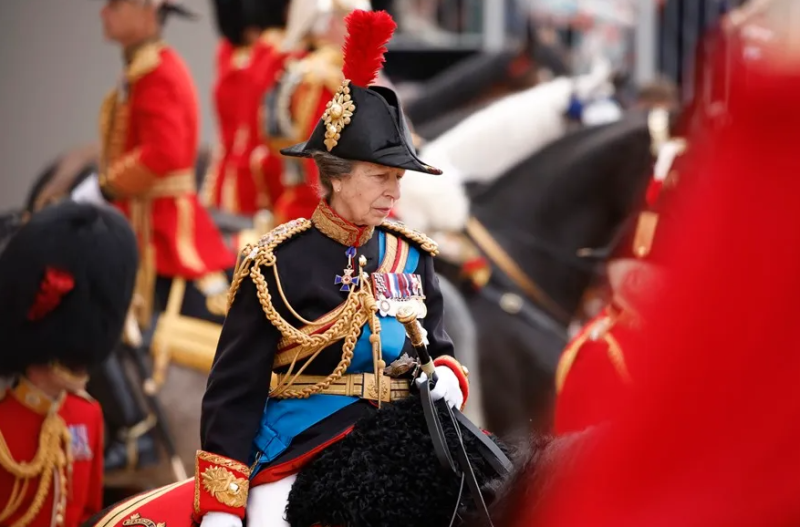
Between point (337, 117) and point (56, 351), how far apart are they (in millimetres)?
1472

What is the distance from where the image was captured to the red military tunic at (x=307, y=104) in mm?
4387

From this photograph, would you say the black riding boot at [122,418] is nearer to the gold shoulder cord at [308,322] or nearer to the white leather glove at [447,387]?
the gold shoulder cord at [308,322]

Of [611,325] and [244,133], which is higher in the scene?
[611,325]

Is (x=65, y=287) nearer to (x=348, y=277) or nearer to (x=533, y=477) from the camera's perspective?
(x=348, y=277)

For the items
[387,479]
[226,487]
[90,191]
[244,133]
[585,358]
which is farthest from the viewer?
[244,133]

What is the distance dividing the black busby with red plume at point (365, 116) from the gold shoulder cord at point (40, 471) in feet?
4.43

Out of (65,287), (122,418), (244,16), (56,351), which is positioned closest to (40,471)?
(56,351)

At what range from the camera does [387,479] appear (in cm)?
190

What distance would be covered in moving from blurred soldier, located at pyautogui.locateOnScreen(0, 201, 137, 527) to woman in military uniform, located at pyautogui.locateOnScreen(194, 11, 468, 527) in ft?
3.65

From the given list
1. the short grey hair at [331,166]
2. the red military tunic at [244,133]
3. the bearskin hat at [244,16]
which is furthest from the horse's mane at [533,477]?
the bearskin hat at [244,16]

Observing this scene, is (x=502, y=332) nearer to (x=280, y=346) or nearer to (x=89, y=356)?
(x=89, y=356)

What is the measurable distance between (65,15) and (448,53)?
15.7 feet

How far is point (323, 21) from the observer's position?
4621mm

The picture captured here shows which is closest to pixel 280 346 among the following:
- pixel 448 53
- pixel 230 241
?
pixel 230 241
